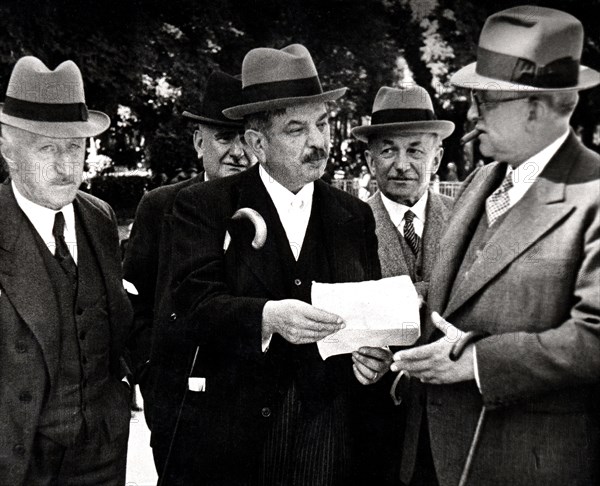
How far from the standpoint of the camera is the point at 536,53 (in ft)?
6.95

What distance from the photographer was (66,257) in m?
2.88

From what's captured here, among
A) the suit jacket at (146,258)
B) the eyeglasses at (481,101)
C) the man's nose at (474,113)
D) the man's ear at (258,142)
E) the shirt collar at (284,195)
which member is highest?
the eyeglasses at (481,101)

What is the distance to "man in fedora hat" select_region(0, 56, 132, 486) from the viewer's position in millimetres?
2648

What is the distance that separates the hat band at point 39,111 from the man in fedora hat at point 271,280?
0.59 meters

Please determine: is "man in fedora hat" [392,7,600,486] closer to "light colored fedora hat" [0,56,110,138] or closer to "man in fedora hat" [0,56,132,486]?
"man in fedora hat" [0,56,132,486]

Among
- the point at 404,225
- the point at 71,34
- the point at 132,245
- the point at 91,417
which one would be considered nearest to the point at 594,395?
the point at 404,225

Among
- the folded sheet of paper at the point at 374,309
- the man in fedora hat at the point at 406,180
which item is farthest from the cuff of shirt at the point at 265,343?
the man in fedora hat at the point at 406,180

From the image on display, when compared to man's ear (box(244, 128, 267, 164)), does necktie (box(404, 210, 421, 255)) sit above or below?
below

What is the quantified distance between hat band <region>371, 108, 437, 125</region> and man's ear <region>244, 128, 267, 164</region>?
991mm

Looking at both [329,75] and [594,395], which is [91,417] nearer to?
[594,395]

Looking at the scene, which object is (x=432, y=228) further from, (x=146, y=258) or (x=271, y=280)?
(x=146, y=258)

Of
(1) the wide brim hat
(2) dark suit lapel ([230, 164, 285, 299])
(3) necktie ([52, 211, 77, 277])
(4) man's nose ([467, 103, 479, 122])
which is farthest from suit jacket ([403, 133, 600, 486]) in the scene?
(1) the wide brim hat

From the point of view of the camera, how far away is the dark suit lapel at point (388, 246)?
3.43 meters

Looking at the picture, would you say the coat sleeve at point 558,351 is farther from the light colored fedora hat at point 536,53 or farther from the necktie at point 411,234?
the necktie at point 411,234
